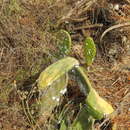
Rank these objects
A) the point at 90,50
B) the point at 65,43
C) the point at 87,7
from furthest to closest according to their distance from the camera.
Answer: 1. the point at 87,7
2. the point at 65,43
3. the point at 90,50

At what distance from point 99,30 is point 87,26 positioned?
0.37 ft

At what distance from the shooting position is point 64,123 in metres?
2.49

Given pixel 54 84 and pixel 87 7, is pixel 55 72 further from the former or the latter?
pixel 87 7

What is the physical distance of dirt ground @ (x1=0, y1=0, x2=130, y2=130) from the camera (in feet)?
8.71

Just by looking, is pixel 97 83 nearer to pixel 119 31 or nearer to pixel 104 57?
pixel 104 57

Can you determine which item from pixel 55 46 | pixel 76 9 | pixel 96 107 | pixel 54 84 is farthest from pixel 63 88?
pixel 76 9

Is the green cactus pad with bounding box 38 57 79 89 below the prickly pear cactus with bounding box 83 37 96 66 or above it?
below

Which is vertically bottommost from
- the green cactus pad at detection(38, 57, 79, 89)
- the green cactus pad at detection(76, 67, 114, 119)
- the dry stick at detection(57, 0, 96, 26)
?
the green cactus pad at detection(76, 67, 114, 119)

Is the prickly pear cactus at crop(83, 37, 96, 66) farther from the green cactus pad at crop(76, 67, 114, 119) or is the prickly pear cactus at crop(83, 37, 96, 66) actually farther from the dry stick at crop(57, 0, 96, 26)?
the dry stick at crop(57, 0, 96, 26)

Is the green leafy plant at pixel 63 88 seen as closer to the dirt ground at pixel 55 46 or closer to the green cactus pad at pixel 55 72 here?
the green cactus pad at pixel 55 72

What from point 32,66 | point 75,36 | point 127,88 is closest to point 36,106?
point 32,66

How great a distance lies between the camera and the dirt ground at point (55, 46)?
2656mm

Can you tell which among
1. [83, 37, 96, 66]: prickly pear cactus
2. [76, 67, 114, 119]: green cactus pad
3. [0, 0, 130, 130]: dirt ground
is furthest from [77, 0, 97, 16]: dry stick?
[76, 67, 114, 119]: green cactus pad

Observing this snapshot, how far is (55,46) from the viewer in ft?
10.0
